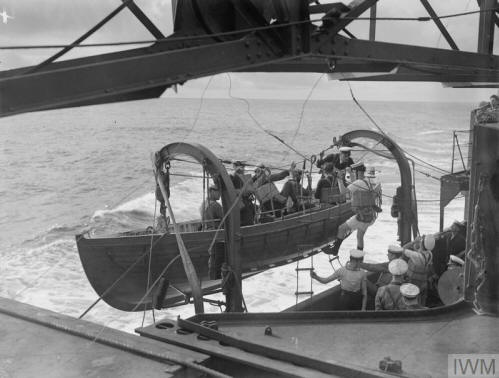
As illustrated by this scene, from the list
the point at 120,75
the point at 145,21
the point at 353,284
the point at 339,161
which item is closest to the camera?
the point at 120,75

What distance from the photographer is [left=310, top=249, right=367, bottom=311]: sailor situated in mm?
7508

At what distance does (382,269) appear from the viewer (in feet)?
28.4

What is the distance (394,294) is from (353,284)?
3.76 ft

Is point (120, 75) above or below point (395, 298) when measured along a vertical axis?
above

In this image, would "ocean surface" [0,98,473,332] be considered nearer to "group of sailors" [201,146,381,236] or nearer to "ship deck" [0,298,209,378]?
"group of sailors" [201,146,381,236]

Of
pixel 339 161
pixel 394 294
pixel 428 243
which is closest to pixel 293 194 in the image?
pixel 339 161

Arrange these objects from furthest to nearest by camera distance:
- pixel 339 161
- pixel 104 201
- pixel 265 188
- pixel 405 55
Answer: pixel 104 201 < pixel 339 161 < pixel 265 188 < pixel 405 55

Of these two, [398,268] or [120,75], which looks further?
[398,268]

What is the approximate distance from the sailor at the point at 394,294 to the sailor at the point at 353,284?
2.83ft

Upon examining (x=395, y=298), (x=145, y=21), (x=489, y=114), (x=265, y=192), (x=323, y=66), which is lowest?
(x=395, y=298)

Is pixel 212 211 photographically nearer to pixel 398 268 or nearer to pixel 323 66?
pixel 323 66

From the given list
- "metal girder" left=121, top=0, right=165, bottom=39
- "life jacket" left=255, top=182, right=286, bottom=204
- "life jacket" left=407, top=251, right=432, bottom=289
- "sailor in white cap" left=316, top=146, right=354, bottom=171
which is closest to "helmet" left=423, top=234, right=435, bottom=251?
"life jacket" left=407, top=251, right=432, bottom=289

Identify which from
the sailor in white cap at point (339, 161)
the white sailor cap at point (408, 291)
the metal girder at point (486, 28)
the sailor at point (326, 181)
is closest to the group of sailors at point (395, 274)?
the white sailor cap at point (408, 291)

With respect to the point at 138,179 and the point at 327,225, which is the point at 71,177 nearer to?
the point at 138,179
